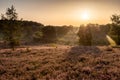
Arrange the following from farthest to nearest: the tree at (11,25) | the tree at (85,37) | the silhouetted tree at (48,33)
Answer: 1. the silhouetted tree at (48,33)
2. the tree at (85,37)
3. the tree at (11,25)

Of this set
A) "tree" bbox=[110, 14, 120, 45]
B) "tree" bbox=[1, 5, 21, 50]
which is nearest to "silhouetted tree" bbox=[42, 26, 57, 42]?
"tree" bbox=[110, 14, 120, 45]

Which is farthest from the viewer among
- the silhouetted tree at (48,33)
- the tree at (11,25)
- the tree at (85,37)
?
the silhouetted tree at (48,33)

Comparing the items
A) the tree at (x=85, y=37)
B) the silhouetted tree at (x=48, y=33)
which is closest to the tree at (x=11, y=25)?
the tree at (x=85, y=37)

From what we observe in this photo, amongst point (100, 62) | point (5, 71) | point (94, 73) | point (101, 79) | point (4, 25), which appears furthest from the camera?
point (4, 25)

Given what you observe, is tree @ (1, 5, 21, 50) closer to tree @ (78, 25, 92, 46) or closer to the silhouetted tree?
tree @ (78, 25, 92, 46)

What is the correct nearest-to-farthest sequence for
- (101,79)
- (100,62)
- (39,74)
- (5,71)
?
(101,79)
(39,74)
(5,71)
(100,62)

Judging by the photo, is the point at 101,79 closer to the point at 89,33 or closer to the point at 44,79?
the point at 44,79

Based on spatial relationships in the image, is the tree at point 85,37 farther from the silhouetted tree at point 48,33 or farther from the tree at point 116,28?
the silhouetted tree at point 48,33

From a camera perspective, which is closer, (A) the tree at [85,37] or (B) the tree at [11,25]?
(B) the tree at [11,25]

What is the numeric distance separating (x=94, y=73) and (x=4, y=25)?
39.6m

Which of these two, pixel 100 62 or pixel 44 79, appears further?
pixel 100 62

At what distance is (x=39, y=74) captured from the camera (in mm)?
17938

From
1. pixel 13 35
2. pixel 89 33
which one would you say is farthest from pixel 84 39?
pixel 13 35

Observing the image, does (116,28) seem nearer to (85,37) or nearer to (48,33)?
(85,37)
